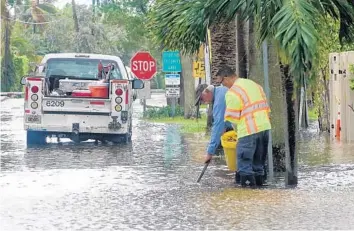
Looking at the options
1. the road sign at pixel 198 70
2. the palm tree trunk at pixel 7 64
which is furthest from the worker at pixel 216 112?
the palm tree trunk at pixel 7 64

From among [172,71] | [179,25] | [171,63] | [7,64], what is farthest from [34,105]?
[7,64]

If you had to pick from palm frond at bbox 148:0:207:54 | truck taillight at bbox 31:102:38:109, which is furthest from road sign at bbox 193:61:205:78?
palm frond at bbox 148:0:207:54

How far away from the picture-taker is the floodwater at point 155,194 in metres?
10.3

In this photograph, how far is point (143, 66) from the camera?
35.6 metres

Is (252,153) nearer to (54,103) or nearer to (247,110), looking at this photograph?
(247,110)

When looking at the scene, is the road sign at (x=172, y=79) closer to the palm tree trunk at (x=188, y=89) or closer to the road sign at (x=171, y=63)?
the road sign at (x=171, y=63)

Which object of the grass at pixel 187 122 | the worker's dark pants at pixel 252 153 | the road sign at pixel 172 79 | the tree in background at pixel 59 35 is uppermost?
the tree in background at pixel 59 35

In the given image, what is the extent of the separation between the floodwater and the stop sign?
15521mm

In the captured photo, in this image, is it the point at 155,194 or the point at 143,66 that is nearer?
the point at 155,194

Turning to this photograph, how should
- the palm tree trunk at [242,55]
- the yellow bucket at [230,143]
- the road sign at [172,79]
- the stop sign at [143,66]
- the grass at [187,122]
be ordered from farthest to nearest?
the road sign at [172,79], the stop sign at [143,66], the grass at [187,122], the palm tree trunk at [242,55], the yellow bucket at [230,143]

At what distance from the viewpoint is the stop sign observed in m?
35.4

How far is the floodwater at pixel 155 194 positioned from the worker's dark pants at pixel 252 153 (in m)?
0.31

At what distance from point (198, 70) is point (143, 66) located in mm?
2368

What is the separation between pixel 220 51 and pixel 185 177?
7.94 meters
